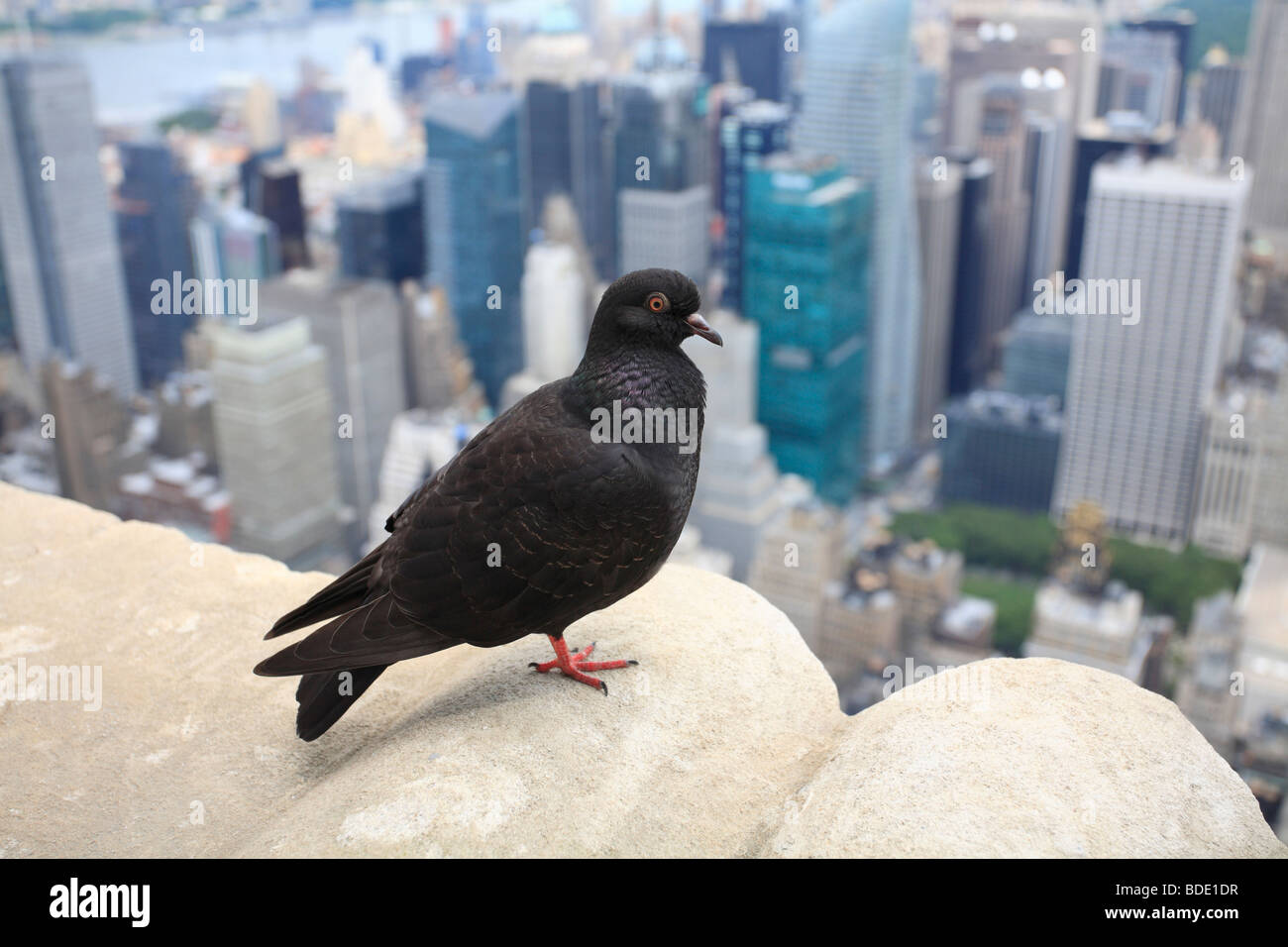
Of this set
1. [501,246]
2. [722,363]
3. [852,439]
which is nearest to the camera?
[722,363]

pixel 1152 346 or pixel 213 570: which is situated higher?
pixel 213 570

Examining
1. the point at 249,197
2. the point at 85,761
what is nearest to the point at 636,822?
the point at 85,761

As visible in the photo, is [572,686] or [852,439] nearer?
[572,686]

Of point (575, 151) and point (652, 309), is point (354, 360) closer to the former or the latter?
point (575, 151)

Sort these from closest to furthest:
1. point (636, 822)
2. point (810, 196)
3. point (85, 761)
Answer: point (636, 822), point (85, 761), point (810, 196)

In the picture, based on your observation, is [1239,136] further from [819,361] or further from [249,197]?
[249,197]

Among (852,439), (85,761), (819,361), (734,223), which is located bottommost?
(852,439)

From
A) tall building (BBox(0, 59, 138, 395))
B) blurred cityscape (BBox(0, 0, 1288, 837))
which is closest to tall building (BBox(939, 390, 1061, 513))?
blurred cityscape (BBox(0, 0, 1288, 837))
